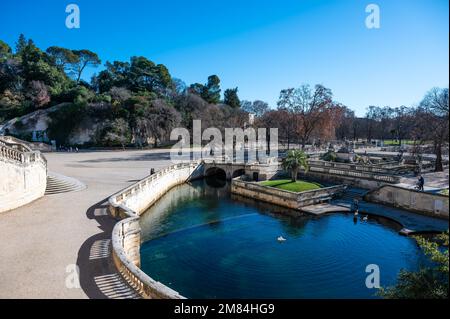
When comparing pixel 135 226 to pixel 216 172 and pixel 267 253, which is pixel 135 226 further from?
pixel 216 172

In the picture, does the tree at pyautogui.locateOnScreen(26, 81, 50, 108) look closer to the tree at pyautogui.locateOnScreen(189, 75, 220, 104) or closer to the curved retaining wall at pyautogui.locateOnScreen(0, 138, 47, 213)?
the tree at pyautogui.locateOnScreen(189, 75, 220, 104)

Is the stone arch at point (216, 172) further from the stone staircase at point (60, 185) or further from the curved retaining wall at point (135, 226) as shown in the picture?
the stone staircase at point (60, 185)

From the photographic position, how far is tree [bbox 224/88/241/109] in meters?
90.7

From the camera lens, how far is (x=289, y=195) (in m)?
29.3

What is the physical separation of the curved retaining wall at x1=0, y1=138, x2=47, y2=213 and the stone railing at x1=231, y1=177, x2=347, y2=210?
67.3ft

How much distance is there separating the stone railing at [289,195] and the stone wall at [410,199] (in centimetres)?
360

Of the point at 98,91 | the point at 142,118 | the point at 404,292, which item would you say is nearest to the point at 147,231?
the point at 404,292

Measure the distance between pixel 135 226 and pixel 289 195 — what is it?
58.1 ft

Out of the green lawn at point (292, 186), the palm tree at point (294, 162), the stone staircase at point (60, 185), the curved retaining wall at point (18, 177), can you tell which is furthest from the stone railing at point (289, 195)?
the curved retaining wall at point (18, 177)

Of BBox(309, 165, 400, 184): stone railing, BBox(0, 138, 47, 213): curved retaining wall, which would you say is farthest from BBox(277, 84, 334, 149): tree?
BBox(0, 138, 47, 213): curved retaining wall

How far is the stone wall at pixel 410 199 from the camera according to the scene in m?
23.2

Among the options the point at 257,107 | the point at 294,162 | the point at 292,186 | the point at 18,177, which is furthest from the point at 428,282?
the point at 257,107
